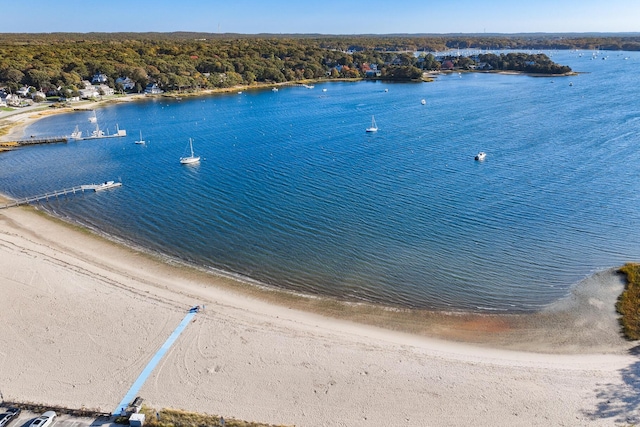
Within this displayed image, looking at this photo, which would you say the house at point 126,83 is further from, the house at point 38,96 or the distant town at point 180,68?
the house at point 38,96

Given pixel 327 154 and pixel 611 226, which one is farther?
pixel 327 154

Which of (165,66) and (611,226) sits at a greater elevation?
(165,66)

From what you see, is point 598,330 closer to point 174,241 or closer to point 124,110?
point 174,241

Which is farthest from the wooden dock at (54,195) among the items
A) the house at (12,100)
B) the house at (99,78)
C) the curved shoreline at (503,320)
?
the house at (99,78)

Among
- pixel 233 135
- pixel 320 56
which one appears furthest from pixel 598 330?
pixel 320 56

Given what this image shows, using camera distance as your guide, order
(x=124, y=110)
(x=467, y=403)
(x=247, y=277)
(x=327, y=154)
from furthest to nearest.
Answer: (x=124, y=110), (x=327, y=154), (x=247, y=277), (x=467, y=403)

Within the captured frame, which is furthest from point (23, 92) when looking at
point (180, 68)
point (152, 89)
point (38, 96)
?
point (180, 68)

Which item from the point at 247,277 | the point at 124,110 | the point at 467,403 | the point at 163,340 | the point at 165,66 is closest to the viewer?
the point at 467,403
